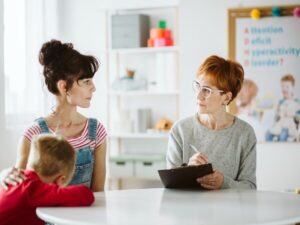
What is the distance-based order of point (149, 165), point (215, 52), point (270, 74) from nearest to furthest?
point (270, 74), point (215, 52), point (149, 165)

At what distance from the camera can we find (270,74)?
4.23 metres

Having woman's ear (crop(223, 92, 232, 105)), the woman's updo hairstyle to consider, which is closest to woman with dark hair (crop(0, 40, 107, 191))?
the woman's updo hairstyle

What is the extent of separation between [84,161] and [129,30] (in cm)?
266

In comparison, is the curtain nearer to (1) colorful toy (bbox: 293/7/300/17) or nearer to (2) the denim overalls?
(1) colorful toy (bbox: 293/7/300/17)

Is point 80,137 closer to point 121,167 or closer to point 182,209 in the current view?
point 182,209

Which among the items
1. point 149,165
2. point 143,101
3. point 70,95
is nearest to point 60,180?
point 70,95

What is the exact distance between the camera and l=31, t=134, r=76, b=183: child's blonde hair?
6.01 feet

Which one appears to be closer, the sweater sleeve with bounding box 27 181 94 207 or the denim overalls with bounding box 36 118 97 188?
the sweater sleeve with bounding box 27 181 94 207

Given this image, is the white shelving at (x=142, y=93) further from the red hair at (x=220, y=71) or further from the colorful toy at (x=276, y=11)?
the red hair at (x=220, y=71)

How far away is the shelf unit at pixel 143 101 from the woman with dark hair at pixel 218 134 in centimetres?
213

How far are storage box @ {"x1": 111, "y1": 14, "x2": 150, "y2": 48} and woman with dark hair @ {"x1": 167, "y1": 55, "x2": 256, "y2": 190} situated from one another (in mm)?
2332

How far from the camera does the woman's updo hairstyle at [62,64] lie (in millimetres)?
2223

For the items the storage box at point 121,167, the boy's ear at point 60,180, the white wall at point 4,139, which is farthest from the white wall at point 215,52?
the boy's ear at point 60,180

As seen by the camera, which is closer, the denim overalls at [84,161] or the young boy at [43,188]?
the young boy at [43,188]
